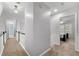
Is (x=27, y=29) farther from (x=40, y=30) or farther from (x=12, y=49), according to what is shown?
(x=12, y=49)

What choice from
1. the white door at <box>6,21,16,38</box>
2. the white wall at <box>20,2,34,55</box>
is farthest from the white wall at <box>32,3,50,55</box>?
the white door at <box>6,21,16,38</box>

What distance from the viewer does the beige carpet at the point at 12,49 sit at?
183cm

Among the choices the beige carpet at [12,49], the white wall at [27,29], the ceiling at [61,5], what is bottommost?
the beige carpet at [12,49]

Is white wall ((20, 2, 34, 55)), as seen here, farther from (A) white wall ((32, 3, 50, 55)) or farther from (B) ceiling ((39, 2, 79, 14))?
(B) ceiling ((39, 2, 79, 14))

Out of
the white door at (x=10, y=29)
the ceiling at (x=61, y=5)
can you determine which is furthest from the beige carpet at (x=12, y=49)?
the ceiling at (x=61, y=5)

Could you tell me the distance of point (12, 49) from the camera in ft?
6.09

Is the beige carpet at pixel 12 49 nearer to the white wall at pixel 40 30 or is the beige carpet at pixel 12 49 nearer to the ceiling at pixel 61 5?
the white wall at pixel 40 30

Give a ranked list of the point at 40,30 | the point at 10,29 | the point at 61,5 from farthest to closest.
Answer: the point at 40,30 < the point at 61,5 < the point at 10,29

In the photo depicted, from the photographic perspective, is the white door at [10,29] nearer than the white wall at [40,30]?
Yes

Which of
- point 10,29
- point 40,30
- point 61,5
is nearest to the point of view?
point 10,29

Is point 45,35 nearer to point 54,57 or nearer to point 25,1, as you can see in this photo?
point 54,57

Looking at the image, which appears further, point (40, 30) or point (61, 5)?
point (40, 30)

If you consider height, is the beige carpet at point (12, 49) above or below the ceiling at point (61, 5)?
below

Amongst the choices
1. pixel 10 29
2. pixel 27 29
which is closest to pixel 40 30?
pixel 27 29
